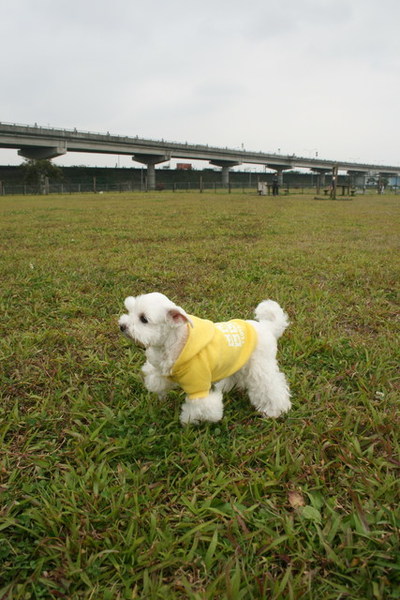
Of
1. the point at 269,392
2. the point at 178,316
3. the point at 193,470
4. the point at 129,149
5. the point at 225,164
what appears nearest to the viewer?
the point at 193,470

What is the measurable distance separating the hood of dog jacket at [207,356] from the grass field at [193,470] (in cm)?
26

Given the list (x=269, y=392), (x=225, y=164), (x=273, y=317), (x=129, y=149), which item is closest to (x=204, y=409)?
(x=269, y=392)

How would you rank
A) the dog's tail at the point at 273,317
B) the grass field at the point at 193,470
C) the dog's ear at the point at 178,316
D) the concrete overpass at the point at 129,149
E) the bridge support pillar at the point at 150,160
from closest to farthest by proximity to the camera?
the grass field at the point at 193,470 < the dog's ear at the point at 178,316 < the dog's tail at the point at 273,317 < the concrete overpass at the point at 129,149 < the bridge support pillar at the point at 150,160

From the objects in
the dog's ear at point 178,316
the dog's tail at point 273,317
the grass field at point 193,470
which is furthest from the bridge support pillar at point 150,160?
the dog's ear at point 178,316

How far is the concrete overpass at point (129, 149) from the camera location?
39531mm

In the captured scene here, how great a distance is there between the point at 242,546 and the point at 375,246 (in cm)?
649

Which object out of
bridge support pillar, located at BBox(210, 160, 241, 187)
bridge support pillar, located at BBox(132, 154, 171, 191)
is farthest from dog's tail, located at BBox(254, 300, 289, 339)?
bridge support pillar, located at BBox(210, 160, 241, 187)

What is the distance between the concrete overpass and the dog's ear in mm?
32099

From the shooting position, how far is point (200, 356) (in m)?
1.77

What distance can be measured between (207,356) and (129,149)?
51540 millimetres

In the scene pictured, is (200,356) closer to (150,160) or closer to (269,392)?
(269,392)

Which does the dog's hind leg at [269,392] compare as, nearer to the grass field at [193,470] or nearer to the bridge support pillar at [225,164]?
the grass field at [193,470]

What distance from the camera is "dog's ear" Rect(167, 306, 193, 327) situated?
1.71 meters

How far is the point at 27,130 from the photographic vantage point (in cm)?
3909
